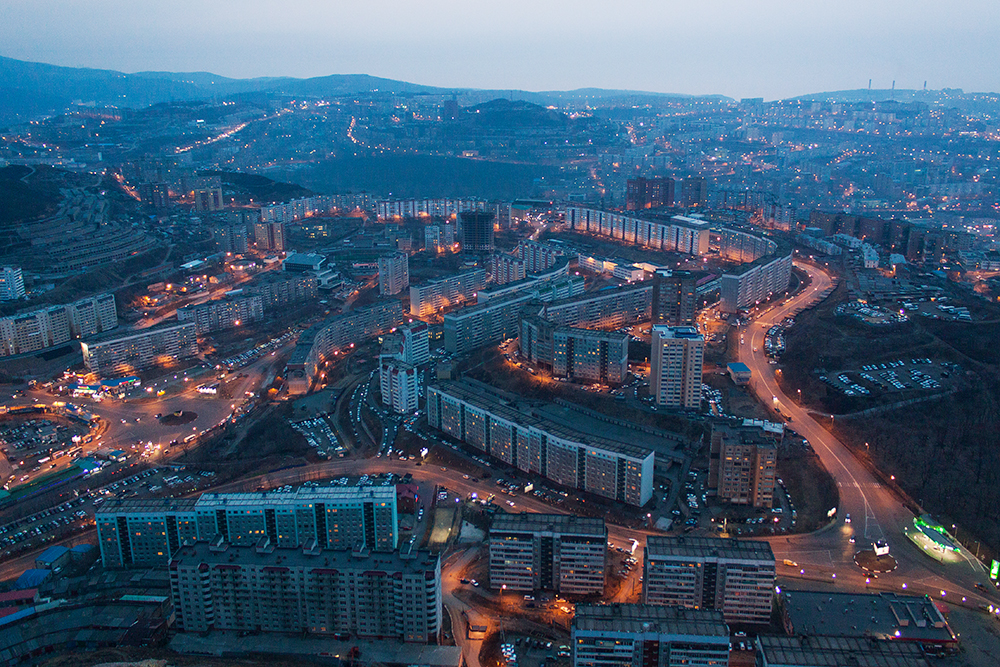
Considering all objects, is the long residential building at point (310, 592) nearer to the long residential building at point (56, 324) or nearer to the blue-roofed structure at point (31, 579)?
the blue-roofed structure at point (31, 579)

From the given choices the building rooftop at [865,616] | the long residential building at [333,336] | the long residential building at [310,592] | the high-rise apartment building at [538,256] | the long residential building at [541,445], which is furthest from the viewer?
the high-rise apartment building at [538,256]

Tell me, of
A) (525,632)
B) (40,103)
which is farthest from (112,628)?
(40,103)

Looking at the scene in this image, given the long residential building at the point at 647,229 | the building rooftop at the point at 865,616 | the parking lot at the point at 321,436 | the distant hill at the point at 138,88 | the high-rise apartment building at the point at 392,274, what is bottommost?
the parking lot at the point at 321,436

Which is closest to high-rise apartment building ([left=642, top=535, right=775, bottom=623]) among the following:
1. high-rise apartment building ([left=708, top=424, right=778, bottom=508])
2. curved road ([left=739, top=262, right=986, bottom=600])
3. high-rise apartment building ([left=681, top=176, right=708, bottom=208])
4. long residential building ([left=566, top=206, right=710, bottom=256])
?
curved road ([left=739, top=262, right=986, bottom=600])

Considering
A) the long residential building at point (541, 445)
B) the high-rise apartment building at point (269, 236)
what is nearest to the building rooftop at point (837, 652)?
the long residential building at point (541, 445)

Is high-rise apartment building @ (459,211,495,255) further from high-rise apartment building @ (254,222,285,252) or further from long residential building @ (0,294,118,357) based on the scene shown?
long residential building @ (0,294,118,357)

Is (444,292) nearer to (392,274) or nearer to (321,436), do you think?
(392,274)
